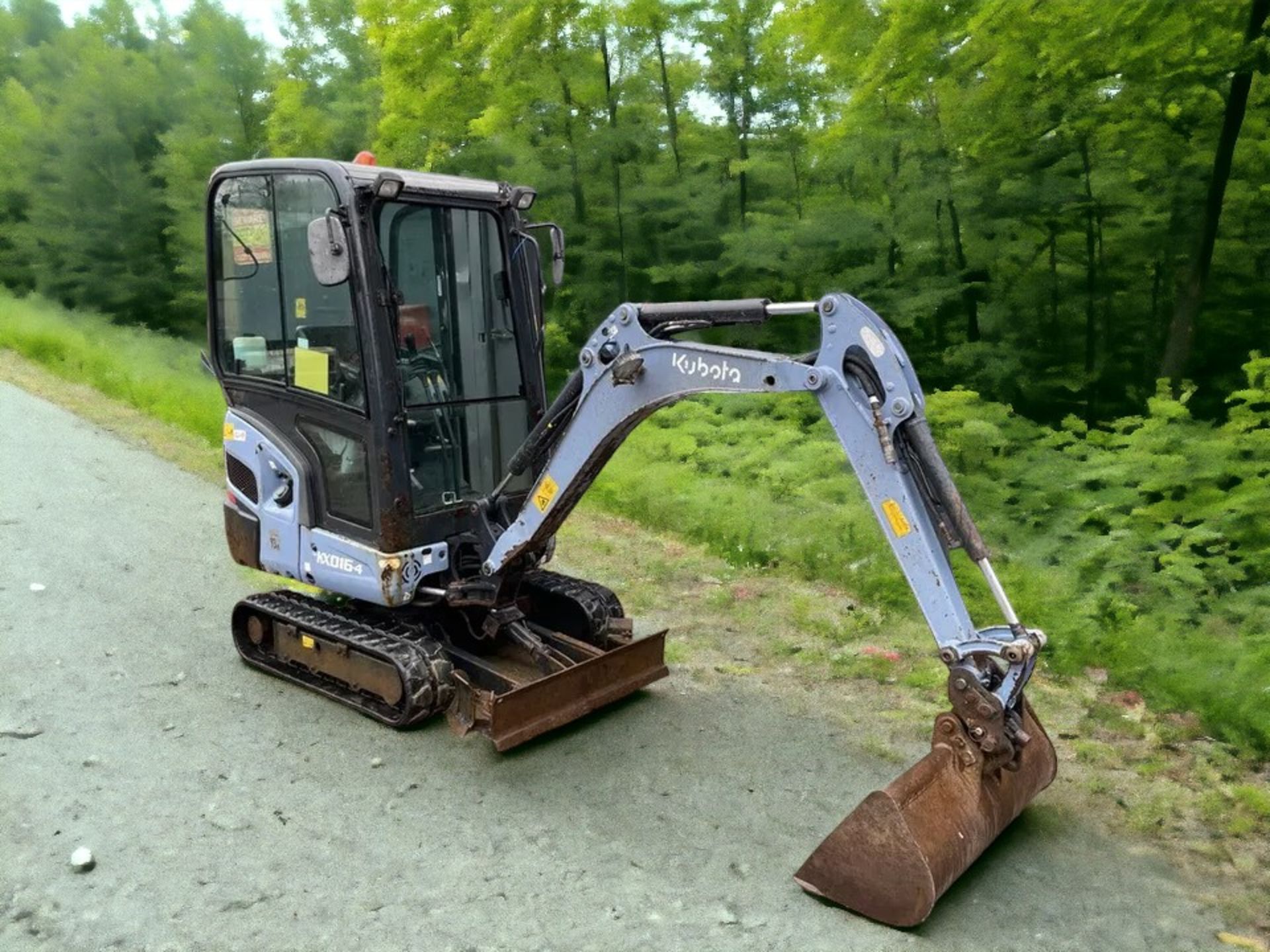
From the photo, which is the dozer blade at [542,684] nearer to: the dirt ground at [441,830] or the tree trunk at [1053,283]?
the dirt ground at [441,830]

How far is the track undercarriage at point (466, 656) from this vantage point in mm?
5004

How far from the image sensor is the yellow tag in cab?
5.38 m

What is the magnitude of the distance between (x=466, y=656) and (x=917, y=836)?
2654 millimetres

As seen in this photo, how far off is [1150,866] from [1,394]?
14195 millimetres

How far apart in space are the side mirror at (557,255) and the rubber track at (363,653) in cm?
205

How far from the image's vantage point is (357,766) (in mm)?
4938

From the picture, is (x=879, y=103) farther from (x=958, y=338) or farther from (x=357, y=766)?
(x=357, y=766)

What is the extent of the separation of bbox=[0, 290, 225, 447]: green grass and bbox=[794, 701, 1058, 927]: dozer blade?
10172 mm

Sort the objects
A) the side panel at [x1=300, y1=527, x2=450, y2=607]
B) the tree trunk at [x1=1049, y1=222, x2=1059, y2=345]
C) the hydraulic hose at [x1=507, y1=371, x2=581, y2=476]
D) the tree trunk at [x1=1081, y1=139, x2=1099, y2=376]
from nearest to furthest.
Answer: the hydraulic hose at [x1=507, y1=371, x2=581, y2=476]
the side panel at [x1=300, y1=527, x2=450, y2=607]
the tree trunk at [x1=1081, y1=139, x2=1099, y2=376]
the tree trunk at [x1=1049, y1=222, x2=1059, y2=345]

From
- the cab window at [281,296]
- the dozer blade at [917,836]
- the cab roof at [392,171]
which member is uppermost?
the cab roof at [392,171]

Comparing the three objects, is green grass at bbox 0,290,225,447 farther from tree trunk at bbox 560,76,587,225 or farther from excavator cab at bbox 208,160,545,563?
excavator cab at bbox 208,160,545,563

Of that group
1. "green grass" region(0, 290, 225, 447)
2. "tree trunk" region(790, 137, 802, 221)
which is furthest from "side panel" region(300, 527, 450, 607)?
"tree trunk" region(790, 137, 802, 221)

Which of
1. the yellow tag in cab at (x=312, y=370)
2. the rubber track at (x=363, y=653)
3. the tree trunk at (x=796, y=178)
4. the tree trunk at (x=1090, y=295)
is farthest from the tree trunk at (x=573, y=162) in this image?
the yellow tag in cab at (x=312, y=370)

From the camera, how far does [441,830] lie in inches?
173
